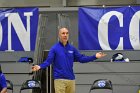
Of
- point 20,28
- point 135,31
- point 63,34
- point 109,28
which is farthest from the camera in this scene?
point 20,28

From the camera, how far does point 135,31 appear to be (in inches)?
346

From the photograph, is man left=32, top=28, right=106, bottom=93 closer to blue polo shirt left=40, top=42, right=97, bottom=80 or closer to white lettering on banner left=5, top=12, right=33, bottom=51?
blue polo shirt left=40, top=42, right=97, bottom=80

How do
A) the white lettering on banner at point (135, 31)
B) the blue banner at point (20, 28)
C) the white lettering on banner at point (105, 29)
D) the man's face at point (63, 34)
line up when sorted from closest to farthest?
the man's face at point (63, 34) < the white lettering on banner at point (135, 31) < the white lettering on banner at point (105, 29) < the blue banner at point (20, 28)

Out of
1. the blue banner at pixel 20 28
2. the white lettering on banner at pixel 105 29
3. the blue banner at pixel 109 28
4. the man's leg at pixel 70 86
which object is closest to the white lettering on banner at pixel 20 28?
the blue banner at pixel 20 28

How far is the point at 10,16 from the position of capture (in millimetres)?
9250

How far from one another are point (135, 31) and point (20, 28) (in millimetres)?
2963

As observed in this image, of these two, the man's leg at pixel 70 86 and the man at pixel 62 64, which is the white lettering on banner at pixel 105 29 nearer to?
the man at pixel 62 64

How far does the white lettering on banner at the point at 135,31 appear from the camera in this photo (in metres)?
8.80

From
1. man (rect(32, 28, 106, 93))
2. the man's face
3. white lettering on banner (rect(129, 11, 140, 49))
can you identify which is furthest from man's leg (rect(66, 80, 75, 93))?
white lettering on banner (rect(129, 11, 140, 49))

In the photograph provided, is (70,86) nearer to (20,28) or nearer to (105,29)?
(105,29)

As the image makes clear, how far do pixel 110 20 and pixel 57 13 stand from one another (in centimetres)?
190

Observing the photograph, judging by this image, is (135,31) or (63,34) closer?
(63,34)

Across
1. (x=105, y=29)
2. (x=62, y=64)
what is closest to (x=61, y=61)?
(x=62, y=64)

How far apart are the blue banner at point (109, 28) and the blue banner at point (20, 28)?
126 cm
